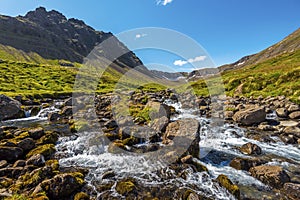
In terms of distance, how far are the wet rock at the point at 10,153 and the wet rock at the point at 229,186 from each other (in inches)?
505

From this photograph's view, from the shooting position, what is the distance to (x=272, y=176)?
9.38 m

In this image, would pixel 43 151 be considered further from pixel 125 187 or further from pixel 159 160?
pixel 159 160

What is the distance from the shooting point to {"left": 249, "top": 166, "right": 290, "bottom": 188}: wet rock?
30.1ft

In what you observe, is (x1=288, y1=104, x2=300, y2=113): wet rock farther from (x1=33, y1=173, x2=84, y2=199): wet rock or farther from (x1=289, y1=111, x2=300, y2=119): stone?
(x1=33, y1=173, x2=84, y2=199): wet rock

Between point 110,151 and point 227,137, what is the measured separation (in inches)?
420

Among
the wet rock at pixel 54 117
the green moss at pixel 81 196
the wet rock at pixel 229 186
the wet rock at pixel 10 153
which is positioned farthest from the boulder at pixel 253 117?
the wet rock at pixel 54 117

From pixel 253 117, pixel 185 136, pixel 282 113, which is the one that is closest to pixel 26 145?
pixel 185 136

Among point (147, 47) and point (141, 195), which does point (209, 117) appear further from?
point (141, 195)

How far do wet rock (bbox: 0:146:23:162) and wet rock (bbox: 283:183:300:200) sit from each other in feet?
51.7

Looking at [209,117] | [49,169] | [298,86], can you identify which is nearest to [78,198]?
[49,169]

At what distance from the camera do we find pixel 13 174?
33.1ft

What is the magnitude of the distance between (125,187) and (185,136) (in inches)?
224

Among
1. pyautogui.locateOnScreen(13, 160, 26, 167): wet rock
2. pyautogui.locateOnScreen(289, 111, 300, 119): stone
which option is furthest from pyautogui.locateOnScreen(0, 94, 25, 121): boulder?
pyautogui.locateOnScreen(289, 111, 300, 119): stone

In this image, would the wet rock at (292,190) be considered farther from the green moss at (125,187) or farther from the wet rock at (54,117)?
the wet rock at (54,117)
